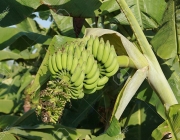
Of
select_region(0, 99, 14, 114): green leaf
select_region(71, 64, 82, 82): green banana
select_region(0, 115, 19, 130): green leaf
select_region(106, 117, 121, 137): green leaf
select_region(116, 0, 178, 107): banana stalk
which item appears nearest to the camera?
select_region(71, 64, 82, 82): green banana

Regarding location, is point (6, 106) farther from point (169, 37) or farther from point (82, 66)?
point (82, 66)

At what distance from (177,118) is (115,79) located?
0.48 m

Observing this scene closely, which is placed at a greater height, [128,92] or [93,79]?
[93,79]

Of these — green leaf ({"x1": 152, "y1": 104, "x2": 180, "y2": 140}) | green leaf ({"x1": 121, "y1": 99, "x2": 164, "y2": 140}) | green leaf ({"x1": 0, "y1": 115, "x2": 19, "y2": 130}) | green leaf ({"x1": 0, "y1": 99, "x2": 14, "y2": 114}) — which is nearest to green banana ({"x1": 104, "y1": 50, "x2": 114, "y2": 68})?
green leaf ({"x1": 152, "y1": 104, "x2": 180, "y2": 140})

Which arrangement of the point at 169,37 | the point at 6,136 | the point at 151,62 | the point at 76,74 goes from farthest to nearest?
the point at 169,37
the point at 6,136
the point at 151,62
the point at 76,74

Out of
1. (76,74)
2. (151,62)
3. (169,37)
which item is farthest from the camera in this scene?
(169,37)

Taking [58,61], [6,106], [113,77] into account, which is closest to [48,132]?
[113,77]

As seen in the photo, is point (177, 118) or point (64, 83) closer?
point (64, 83)

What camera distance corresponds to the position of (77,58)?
2.59ft

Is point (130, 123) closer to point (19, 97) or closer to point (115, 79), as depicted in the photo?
point (115, 79)

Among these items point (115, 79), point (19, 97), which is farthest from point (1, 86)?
point (115, 79)

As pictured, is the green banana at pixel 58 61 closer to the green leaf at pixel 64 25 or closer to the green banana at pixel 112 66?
the green banana at pixel 112 66

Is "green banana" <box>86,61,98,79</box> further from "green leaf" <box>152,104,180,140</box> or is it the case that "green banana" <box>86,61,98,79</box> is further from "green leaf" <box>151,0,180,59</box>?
"green leaf" <box>151,0,180,59</box>

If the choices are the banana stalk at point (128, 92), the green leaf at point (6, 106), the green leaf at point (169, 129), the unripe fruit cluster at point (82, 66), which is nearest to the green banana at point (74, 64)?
the unripe fruit cluster at point (82, 66)
